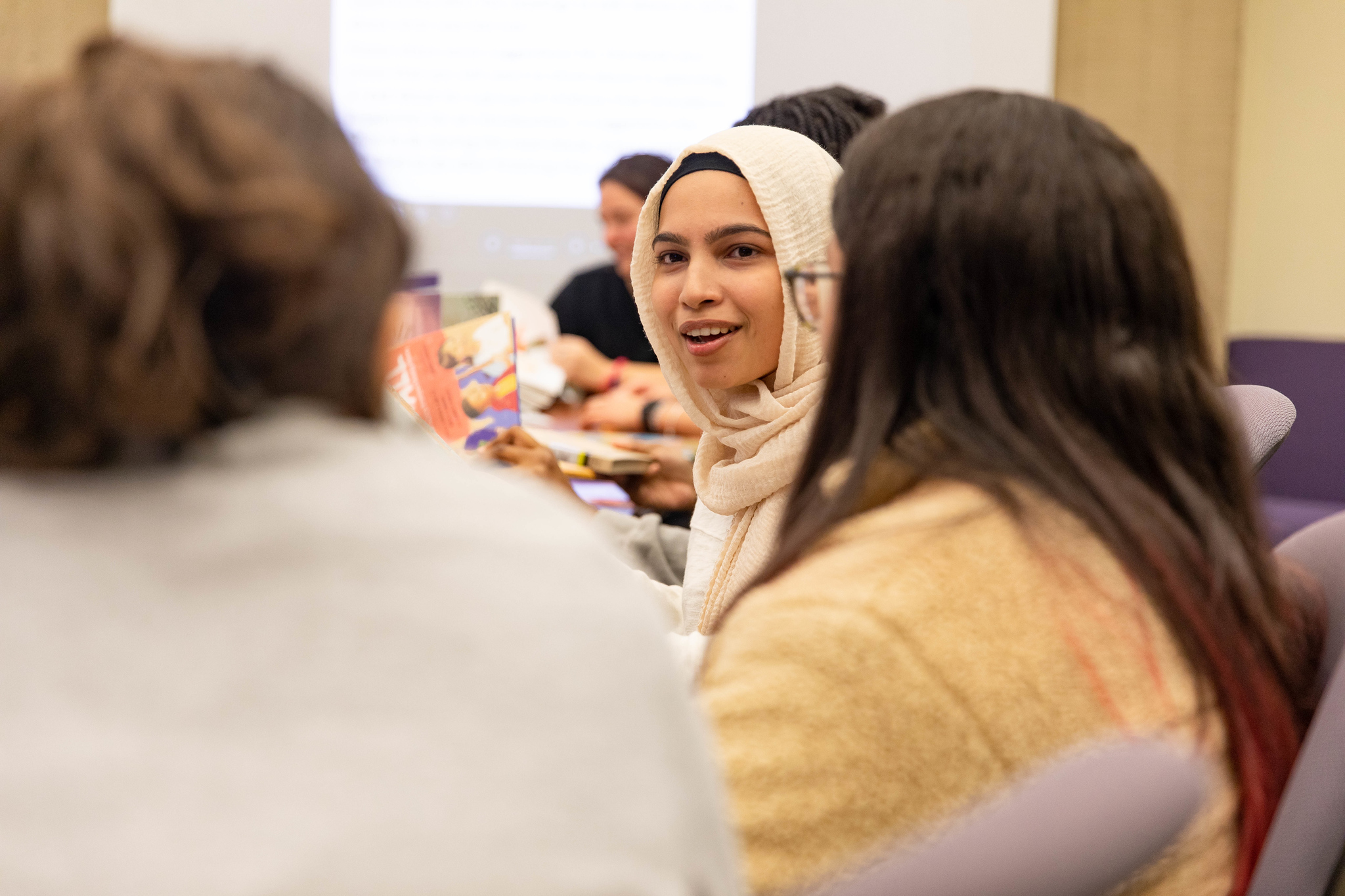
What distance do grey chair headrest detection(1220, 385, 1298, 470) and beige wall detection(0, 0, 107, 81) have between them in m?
4.56

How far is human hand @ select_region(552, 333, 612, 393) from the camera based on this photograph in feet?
9.47

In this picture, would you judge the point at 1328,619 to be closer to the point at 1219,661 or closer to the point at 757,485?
the point at 1219,661

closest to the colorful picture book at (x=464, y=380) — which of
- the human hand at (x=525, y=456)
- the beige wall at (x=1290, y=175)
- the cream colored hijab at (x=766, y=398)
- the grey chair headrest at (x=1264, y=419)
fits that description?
the human hand at (x=525, y=456)

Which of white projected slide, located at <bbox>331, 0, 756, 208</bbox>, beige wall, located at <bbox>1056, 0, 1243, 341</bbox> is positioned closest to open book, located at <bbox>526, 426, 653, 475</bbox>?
white projected slide, located at <bbox>331, 0, 756, 208</bbox>

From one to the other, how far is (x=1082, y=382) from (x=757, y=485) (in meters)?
0.77

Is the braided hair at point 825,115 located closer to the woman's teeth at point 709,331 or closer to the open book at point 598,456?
the woman's teeth at point 709,331

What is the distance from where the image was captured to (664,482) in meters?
2.11

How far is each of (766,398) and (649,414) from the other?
0.98m

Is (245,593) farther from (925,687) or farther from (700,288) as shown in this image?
(700,288)

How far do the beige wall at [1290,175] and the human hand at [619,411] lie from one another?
8.42ft

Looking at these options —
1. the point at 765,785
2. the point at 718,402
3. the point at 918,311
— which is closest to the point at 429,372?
the point at 718,402

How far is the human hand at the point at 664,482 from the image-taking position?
6.73 ft

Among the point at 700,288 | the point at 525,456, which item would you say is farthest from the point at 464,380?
the point at 700,288

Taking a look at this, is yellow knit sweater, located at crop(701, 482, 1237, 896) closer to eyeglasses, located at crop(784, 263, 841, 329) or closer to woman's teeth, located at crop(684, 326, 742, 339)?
eyeglasses, located at crop(784, 263, 841, 329)
